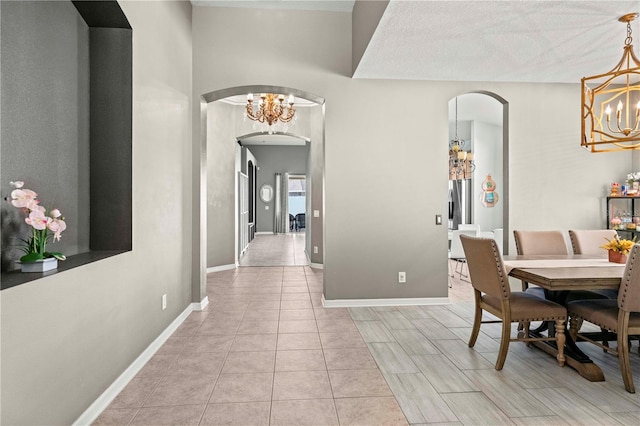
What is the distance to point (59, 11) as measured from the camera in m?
2.24

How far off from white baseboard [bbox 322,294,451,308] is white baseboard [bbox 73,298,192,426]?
1785 millimetres

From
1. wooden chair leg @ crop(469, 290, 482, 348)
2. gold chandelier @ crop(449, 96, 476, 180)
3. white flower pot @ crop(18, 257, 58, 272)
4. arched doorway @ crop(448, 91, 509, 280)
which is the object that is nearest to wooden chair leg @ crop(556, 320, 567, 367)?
wooden chair leg @ crop(469, 290, 482, 348)

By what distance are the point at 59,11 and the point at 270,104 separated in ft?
13.8

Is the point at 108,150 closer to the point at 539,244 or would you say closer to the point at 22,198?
the point at 22,198

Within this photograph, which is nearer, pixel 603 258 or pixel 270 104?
pixel 603 258

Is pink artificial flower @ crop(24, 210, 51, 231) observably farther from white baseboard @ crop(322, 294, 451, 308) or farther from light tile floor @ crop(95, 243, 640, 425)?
white baseboard @ crop(322, 294, 451, 308)

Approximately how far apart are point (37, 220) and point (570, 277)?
3.09m

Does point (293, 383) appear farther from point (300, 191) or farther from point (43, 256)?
point (300, 191)

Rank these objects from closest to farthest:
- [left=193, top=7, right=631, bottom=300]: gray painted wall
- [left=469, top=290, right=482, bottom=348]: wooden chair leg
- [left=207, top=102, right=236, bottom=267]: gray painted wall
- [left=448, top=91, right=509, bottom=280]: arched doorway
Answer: [left=469, top=290, right=482, bottom=348]: wooden chair leg, [left=193, top=7, right=631, bottom=300]: gray painted wall, [left=207, top=102, right=236, bottom=267]: gray painted wall, [left=448, top=91, right=509, bottom=280]: arched doorway

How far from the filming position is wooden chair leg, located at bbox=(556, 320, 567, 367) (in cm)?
276

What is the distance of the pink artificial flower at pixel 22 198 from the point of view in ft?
5.56

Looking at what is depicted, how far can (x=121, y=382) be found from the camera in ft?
8.16

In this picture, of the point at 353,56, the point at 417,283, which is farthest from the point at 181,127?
the point at 417,283

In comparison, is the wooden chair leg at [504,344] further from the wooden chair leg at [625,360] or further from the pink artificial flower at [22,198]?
the pink artificial flower at [22,198]
